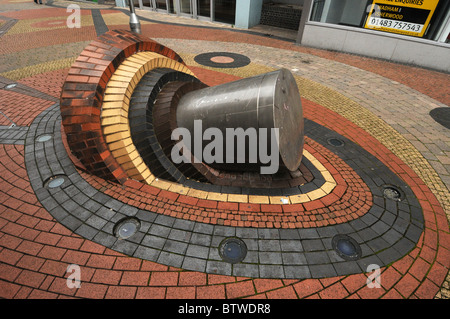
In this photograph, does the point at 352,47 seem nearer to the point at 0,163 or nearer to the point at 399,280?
the point at 399,280

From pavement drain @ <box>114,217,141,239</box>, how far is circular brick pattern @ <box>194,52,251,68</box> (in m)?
8.00

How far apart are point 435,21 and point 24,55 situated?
1811 cm

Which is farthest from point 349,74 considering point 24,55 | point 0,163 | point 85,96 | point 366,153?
point 24,55

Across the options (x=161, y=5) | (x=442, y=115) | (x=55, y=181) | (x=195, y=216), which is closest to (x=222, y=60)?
(x=442, y=115)

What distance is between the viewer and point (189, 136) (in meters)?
4.04

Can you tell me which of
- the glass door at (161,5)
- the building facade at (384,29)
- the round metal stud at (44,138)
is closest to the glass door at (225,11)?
the building facade at (384,29)

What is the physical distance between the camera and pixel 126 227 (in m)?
3.31

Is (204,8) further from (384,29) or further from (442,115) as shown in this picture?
(442,115)

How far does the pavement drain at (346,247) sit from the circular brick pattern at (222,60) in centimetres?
832

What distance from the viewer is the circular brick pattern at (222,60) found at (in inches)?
387

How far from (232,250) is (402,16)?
13.1 meters

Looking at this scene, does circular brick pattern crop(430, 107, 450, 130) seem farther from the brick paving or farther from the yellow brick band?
the yellow brick band

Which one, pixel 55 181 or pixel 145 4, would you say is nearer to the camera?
pixel 55 181

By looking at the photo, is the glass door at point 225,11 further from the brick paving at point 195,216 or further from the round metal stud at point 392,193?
the round metal stud at point 392,193
